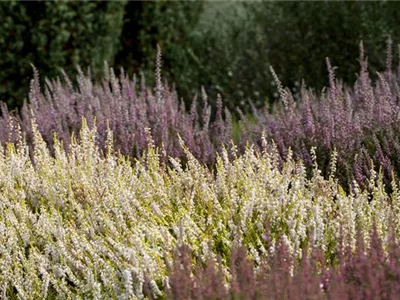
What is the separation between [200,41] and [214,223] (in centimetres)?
521

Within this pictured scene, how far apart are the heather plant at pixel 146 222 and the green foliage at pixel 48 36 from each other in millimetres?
3224

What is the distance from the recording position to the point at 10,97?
7.45 m

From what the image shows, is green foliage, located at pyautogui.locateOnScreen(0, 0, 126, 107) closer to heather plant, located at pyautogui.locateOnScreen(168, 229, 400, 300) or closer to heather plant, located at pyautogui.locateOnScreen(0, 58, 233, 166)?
heather plant, located at pyautogui.locateOnScreen(0, 58, 233, 166)

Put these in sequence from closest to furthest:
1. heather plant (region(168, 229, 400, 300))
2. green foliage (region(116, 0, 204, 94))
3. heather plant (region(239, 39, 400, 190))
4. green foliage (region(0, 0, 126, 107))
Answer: heather plant (region(168, 229, 400, 300)), heather plant (region(239, 39, 400, 190)), green foliage (region(0, 0, 126, 107)), green foliage (region(116, 0, 204, 94))

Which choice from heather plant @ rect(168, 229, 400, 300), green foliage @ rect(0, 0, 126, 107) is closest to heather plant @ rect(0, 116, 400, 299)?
heather plant @ rect(168, 229, 400, 300)

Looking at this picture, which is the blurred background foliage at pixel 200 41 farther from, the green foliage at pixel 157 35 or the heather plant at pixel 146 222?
the heather plant at pixel 146 222

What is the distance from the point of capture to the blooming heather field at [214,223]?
8.39 ft

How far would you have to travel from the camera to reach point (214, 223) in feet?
11.9

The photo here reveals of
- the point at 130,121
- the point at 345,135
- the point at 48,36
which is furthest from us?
the point at 48,36

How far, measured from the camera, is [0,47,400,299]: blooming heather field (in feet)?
8.39

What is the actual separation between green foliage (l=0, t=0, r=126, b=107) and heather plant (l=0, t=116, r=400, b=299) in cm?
322

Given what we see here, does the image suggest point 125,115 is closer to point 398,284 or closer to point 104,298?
point 104,298

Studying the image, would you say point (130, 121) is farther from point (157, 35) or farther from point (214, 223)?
point (157, 35)

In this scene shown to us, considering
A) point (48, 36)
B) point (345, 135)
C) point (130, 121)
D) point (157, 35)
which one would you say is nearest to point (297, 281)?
point (345, 135)
